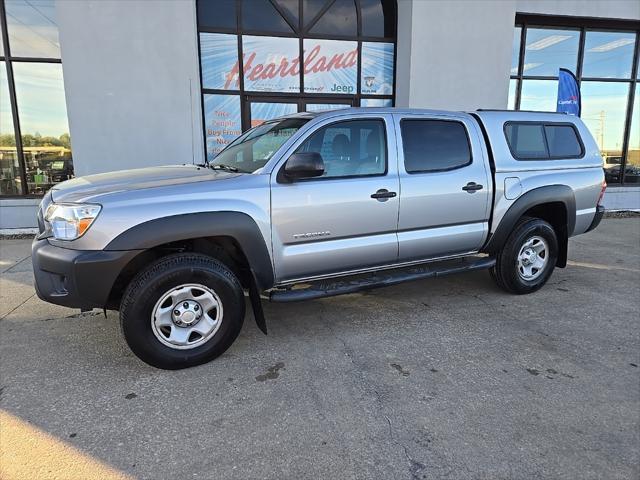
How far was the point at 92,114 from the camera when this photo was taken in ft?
25.7

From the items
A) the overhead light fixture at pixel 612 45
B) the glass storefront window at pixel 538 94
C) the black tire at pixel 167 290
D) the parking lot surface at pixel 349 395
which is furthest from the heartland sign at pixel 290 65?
the black tire at pixel 167 290

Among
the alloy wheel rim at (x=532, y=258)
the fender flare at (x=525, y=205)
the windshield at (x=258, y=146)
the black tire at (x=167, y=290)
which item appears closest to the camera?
the black tire at (x=167, y=290)

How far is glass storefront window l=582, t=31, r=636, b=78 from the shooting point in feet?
35.5

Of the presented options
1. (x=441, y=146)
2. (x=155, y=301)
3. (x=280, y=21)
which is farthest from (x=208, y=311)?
(x=280, y=21)

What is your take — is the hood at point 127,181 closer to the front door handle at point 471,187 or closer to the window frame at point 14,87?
the front door handle at point 471,187

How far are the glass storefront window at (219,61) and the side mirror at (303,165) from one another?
6.01 metres

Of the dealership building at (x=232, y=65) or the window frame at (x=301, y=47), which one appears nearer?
the dealership building at (x=232, y=65)

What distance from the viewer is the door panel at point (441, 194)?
13.7ft

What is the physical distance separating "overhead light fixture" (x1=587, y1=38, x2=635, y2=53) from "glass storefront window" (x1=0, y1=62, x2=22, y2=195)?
40.9 ft

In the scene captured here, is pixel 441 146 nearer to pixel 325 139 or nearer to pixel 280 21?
pixel 325 139

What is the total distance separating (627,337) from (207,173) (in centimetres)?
391

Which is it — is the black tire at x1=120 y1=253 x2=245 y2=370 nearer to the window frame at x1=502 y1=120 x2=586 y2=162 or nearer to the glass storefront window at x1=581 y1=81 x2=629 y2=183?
the window frame at x1=502 y1=120 x2=586 y2=162

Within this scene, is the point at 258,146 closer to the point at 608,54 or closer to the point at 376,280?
the point at 376,280

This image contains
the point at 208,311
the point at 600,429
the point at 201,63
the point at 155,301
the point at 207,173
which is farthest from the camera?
the point at 201,63
